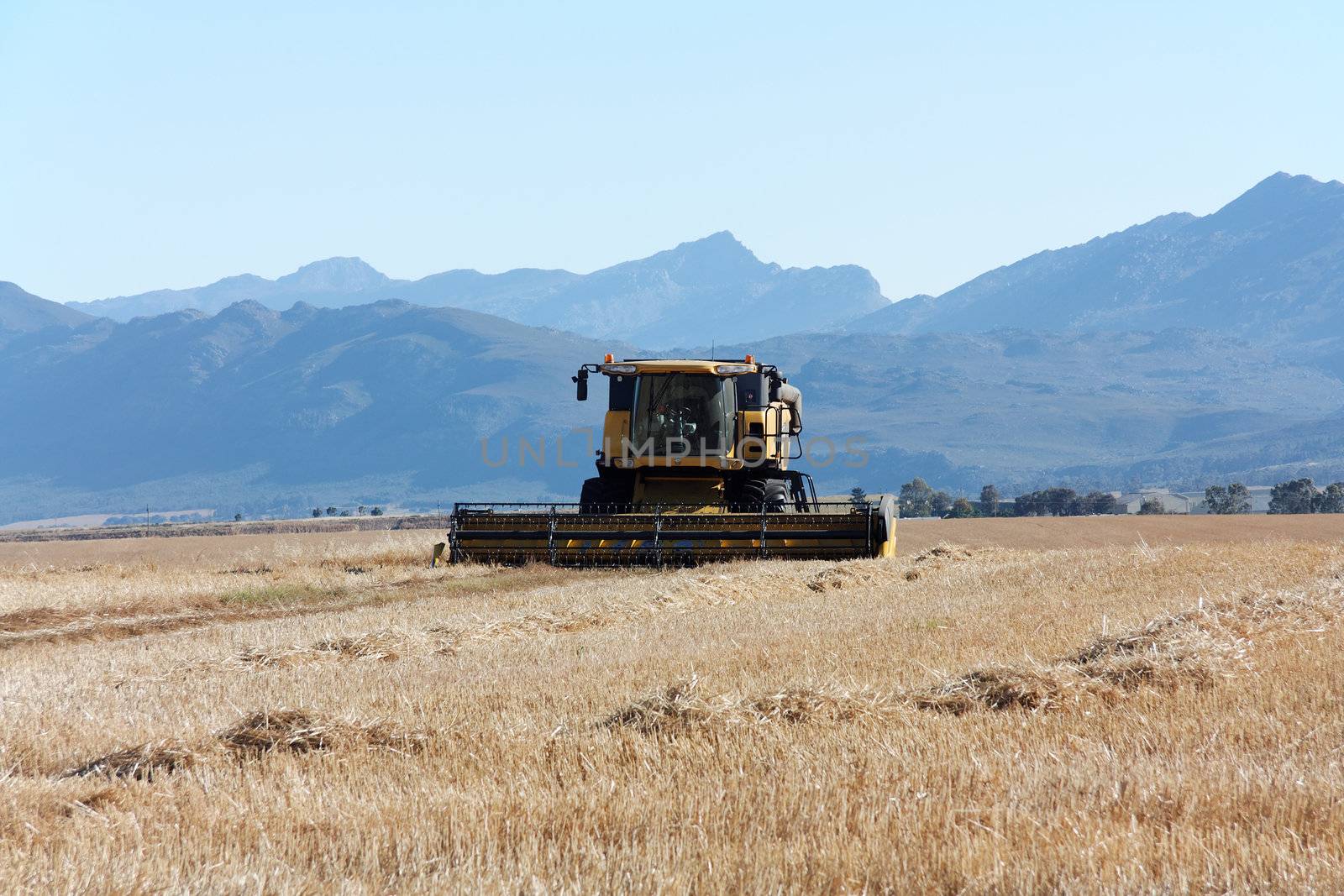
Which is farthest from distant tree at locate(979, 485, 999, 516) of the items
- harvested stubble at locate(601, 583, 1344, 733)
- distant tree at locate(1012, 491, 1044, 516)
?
Answer: harvested stubble at locate(601, 583, 1344, 733)

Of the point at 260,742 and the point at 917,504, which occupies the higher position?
the point at 260,742

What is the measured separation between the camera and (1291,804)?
16.6 feet

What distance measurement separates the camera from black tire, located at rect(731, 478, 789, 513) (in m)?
20.7

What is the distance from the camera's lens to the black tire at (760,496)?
68.0 ft

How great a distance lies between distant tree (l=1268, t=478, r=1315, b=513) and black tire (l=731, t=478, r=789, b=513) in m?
52.9

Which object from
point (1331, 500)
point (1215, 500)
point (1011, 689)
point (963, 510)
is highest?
point (1011, 689)

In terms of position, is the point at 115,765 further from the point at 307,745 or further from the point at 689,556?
the point at 689,556

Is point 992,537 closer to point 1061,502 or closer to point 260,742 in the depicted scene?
point 260,742

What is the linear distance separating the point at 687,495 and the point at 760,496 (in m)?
1.18

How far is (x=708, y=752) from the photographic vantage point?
622 cm

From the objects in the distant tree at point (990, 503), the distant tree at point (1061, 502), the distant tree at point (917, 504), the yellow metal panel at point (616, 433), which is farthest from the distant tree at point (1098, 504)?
the yellow metal panel at point (616, 433)

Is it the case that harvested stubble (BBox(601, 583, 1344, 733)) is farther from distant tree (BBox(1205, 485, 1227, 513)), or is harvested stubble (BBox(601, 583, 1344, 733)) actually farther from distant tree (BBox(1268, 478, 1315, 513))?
distant tree (BBox(1205, 485, 1227, 513))

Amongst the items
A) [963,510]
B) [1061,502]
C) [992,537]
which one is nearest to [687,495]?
[992,537]

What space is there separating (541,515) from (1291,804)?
49.7ft
